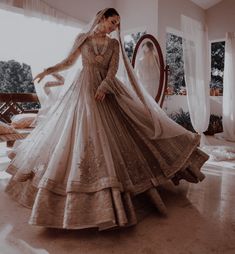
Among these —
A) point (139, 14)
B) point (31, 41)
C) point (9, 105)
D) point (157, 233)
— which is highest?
point (139, 14)

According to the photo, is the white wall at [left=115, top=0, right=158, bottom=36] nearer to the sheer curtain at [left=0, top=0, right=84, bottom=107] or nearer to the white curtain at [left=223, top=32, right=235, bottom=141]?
the sheer curtain at [left=0, top=0, right=84, bottom=107]

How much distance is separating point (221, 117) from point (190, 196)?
4.69m

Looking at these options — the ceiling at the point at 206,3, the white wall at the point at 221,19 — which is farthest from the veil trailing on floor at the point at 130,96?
the white wall at the point at 221,19

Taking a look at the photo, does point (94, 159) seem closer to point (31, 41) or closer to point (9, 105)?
point (9, 105)

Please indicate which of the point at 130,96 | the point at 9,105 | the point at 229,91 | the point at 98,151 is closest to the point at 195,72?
the point at 229,91

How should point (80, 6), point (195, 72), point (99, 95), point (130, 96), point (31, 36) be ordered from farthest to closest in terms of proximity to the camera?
point (195, 72) < point (80, 6) < point (31, 36) < point (130, 96) < point (99, 95)

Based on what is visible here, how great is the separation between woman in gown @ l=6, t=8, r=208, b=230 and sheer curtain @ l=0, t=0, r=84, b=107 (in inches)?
71.6

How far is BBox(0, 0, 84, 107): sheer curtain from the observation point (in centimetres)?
402

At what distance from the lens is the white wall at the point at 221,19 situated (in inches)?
245

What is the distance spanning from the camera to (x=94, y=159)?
181 cm

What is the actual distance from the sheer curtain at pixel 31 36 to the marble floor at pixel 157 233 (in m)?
2.40

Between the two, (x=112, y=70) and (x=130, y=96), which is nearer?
(x=112, y=70)

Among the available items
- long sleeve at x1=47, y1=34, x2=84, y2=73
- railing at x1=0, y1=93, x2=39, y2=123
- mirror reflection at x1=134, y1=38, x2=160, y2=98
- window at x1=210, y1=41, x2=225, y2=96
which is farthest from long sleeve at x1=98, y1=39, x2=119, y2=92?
window at x1=210, y1=41, x2=225, y2=96

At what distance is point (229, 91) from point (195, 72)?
1.35 meters
